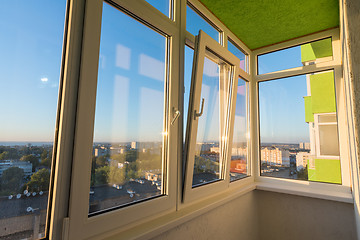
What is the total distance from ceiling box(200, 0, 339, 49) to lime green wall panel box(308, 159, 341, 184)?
5.48ft

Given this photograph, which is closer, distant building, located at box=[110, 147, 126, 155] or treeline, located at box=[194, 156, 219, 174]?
distant building, located at box=[110, 147, 126, 155]

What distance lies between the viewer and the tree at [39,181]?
2.93 ft

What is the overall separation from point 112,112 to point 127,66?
32 cm

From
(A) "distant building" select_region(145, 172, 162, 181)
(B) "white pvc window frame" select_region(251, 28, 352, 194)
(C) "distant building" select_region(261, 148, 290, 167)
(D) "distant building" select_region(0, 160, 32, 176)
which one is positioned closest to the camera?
(D) "distant building" select_region(0, 160, 32, 176)

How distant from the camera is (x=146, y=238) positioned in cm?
119

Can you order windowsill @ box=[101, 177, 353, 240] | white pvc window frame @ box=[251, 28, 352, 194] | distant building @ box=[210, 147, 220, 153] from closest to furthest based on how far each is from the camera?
windowsill @ box=[101, 177, 353, 240] → distant building @ box=[210, 147, 220, 153] → white pvc window frame @ box=[251, 28, 352, 194]

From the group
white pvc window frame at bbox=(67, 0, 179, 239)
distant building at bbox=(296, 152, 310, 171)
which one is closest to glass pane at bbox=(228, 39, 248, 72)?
distant building at bbox=(296, 152, 310, 171)

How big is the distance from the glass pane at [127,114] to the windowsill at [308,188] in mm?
1805

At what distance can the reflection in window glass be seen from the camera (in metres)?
2.49

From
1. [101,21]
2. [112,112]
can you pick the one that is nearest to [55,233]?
[112,112]

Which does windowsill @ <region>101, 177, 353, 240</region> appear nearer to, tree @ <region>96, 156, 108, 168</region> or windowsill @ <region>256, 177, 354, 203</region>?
windowsill @ <region>256, 177, 354, 203</region>

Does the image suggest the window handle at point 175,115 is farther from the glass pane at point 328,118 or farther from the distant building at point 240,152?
the glass pane at point 328,118

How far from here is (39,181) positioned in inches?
36.1

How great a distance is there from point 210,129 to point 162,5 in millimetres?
1163
